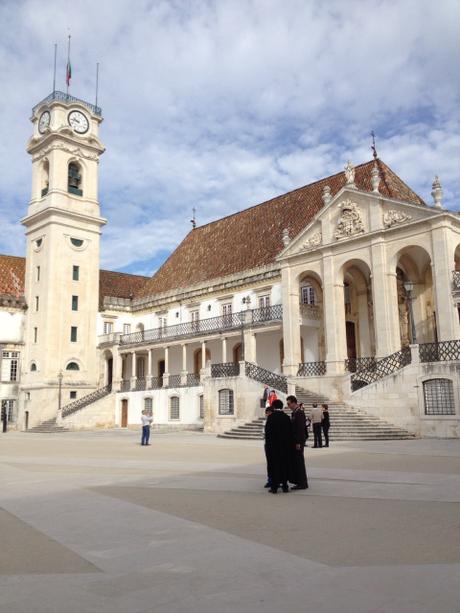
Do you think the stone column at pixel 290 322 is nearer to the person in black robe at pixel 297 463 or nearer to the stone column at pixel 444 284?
the stone column at pixel 444 284

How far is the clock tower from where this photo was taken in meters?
40.2

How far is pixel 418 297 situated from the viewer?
28.5m

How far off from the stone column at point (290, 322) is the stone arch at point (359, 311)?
264 centimetres

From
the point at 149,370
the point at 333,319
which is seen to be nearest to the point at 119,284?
the point at 149,370

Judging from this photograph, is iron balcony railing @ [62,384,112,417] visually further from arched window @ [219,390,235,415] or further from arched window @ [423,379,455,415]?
arched window @ [423,379,455,415]

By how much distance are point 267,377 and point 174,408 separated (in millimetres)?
9770

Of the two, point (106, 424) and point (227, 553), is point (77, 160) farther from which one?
point (227, 553)

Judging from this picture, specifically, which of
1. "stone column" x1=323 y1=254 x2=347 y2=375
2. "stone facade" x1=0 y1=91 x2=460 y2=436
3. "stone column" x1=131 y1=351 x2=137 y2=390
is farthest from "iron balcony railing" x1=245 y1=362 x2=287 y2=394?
"stone column" x1=131 y1=351 x2=137 y2=390

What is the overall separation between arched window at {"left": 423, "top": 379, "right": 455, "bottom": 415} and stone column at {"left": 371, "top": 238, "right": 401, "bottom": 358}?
3828 mm

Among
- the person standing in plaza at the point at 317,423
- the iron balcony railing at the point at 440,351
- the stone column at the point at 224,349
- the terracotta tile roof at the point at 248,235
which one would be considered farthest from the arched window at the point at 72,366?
the person standing in plaza at the point at 317,423

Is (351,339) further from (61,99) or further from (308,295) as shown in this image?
(61,99)

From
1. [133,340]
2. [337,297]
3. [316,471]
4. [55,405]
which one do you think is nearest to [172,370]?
[133,340]

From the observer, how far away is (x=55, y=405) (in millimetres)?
39250

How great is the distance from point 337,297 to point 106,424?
19.9 metres
